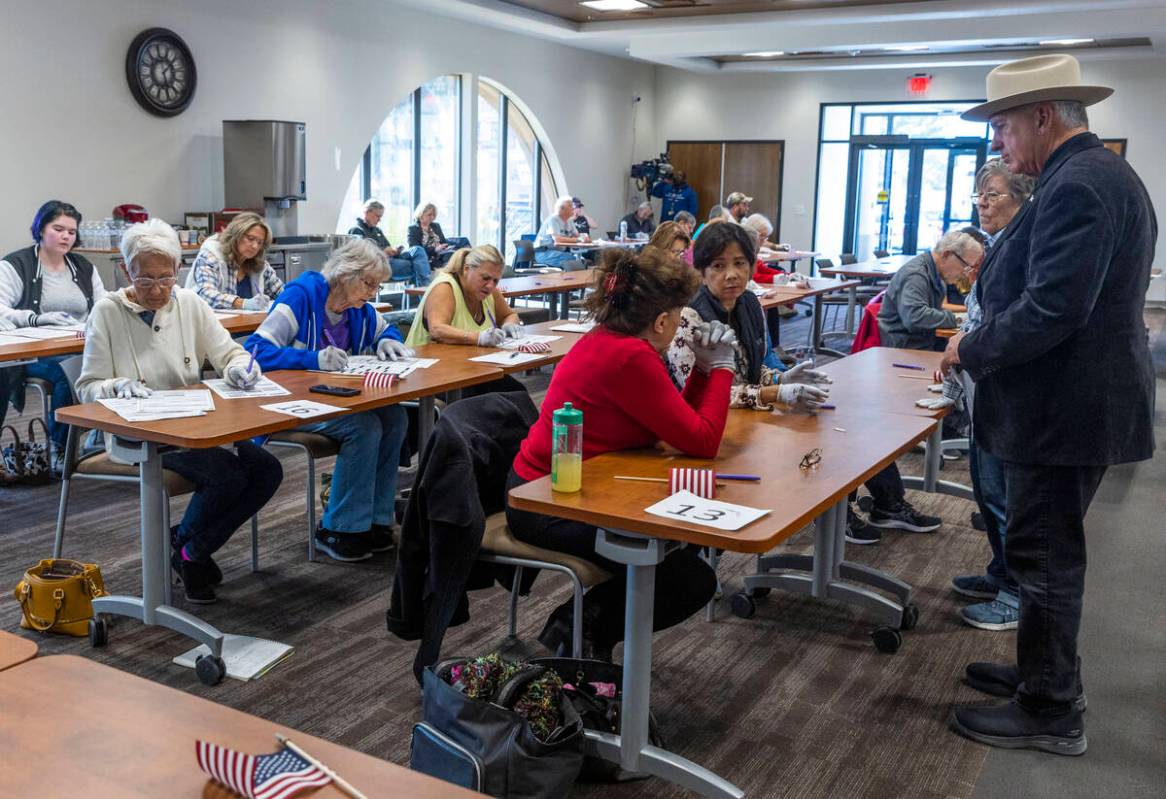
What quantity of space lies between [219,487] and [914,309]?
11.4 feet

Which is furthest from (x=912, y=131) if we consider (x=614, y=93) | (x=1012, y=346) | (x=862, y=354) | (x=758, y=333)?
(x=1012, y=346)

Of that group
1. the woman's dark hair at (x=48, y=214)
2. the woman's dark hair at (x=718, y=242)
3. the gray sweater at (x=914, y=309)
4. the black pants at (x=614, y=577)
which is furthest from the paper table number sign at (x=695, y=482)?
the woman's dark hair at (x=48, y=214)

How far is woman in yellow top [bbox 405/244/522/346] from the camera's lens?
472cm

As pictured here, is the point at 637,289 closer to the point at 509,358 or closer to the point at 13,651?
the point at 13,651

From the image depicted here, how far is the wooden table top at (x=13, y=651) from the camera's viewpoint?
1385 mm

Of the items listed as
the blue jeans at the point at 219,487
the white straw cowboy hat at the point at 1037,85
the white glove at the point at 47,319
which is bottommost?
the blue jeans at the point at 219,487

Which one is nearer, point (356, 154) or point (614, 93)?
point (356, 154)

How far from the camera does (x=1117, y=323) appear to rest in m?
2.52

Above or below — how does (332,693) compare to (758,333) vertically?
below

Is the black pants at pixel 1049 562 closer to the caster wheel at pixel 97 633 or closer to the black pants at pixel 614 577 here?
the black pants at pixel 614 577

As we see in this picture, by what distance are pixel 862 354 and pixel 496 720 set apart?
2866mm

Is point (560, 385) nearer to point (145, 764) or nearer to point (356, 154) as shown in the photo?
point (145, 764)

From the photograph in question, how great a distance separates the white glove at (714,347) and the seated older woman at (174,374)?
155 cm

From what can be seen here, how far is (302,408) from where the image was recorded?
3.27m
